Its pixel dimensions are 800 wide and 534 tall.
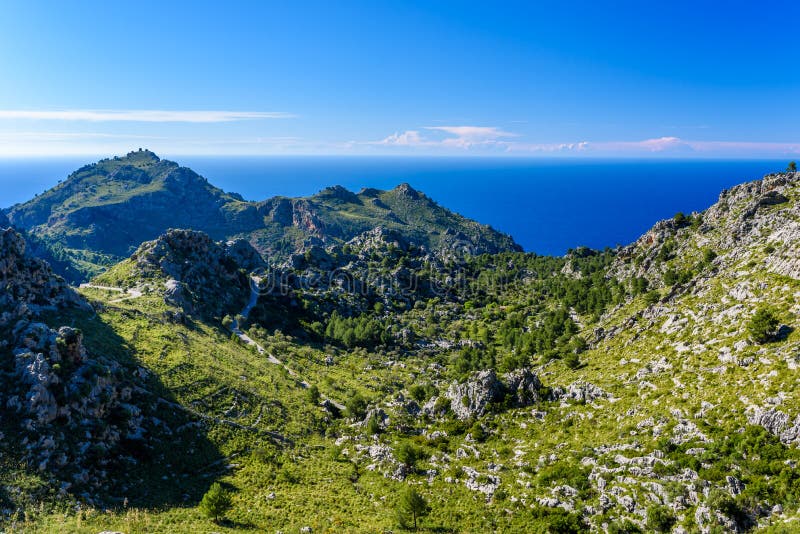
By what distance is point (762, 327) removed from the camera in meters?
58.1

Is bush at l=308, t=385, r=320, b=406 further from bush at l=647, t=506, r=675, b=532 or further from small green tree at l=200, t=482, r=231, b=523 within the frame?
bush at l=647, t=506, r=675, b=532

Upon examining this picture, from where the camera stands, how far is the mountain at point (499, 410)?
44469 millimetres

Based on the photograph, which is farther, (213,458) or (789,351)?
(213,458)

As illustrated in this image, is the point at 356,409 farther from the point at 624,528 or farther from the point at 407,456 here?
the point at 624,528

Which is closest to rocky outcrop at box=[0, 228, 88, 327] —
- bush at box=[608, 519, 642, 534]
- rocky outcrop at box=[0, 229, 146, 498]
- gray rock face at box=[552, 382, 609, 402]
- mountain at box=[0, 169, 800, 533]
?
mountain at box=[0, 169, 800, 533]

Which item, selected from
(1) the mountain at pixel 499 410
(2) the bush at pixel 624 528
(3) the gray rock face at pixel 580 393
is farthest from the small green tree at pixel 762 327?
(2) the bush at pixel 624 528

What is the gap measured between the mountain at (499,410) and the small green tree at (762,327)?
0.81 feet

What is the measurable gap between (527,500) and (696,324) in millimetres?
48502

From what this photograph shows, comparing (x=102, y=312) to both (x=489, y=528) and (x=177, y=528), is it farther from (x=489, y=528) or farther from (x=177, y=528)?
(x=489, y=528)

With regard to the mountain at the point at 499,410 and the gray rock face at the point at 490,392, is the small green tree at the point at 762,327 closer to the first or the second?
A: the mountain at the point at 499,410

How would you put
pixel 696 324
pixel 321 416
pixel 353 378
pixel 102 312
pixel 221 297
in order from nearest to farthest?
pixel 696 324 < pixel 321 416 < pixel 102 312 < pixel 353 378 < pixel 221 297

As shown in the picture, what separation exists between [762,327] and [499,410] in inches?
1608

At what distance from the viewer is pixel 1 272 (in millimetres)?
75938

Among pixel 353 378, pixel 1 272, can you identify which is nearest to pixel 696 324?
pixel 353 378
